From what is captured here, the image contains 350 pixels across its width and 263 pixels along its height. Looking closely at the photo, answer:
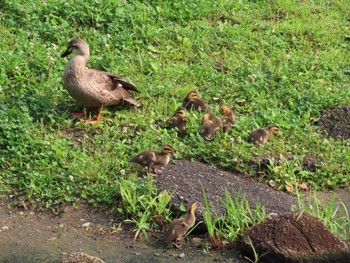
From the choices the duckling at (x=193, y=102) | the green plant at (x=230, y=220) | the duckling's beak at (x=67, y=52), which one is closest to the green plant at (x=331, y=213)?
the green plant at (x=230, y=220)

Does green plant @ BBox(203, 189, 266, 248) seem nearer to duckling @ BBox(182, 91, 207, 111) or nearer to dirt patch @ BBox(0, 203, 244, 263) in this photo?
dirt patch @ BBox(0, 203, 244, 263)

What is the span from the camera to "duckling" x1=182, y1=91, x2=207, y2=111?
29.5ft

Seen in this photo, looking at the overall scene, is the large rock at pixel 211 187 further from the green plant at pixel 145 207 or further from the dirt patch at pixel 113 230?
the green plant at pixel 145 207

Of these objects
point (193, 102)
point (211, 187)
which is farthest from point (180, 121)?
point (211, 187)

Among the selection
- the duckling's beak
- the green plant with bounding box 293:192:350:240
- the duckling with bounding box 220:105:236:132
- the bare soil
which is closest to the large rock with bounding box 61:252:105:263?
the bare soil

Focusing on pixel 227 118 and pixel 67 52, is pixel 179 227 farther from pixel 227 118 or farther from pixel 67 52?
pixel 67 52

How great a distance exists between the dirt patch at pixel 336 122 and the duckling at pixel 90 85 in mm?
2172

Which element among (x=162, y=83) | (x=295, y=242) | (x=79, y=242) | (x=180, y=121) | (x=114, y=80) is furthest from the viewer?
(x=162, y=83)

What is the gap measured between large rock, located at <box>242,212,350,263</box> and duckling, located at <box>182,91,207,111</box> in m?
2.51

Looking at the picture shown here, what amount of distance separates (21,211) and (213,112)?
274 cm

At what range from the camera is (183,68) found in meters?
9.89

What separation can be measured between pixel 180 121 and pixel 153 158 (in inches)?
42.4

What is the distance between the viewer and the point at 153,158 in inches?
300

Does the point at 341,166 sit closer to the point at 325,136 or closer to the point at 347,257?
the point at 325,136
